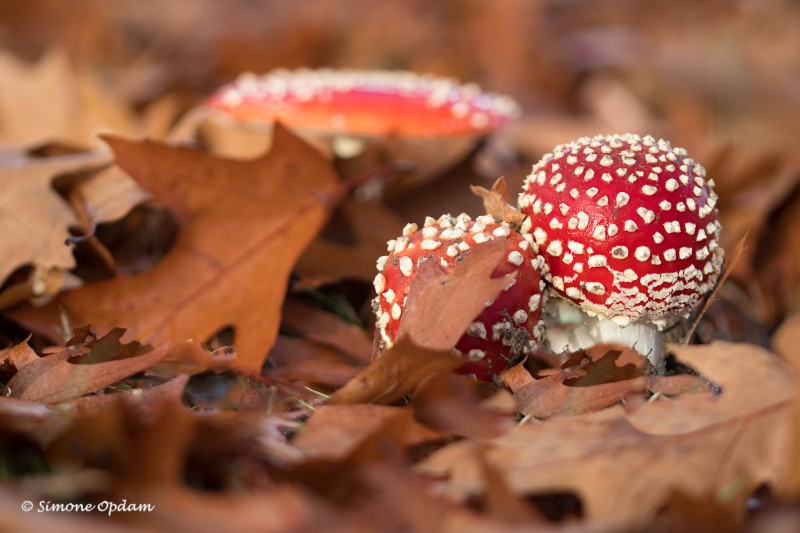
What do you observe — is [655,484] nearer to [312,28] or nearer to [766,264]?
[766,264]

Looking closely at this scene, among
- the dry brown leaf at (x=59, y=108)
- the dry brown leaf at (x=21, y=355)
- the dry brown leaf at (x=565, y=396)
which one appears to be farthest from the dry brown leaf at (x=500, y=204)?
the dry brown leaf at (x=59, y=108)

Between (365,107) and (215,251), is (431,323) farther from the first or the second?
(365,107)

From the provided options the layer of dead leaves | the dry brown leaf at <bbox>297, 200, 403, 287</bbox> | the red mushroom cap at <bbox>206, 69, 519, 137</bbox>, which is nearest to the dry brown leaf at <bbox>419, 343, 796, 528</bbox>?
the layer of dead leaves

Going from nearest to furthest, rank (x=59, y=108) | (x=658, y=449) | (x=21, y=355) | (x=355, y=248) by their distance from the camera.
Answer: (x=658, y=449), (x=21, y=355), (x=355, y=248), (x=59, y=108)

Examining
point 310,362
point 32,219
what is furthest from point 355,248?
point 32,219

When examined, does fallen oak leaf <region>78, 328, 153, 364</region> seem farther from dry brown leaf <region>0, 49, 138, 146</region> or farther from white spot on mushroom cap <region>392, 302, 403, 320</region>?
dry brown leaf <region>0, 49, 138, 146</region>

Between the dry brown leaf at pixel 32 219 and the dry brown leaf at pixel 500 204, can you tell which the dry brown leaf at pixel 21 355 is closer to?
the dry brown leaf at pixel 32 219
